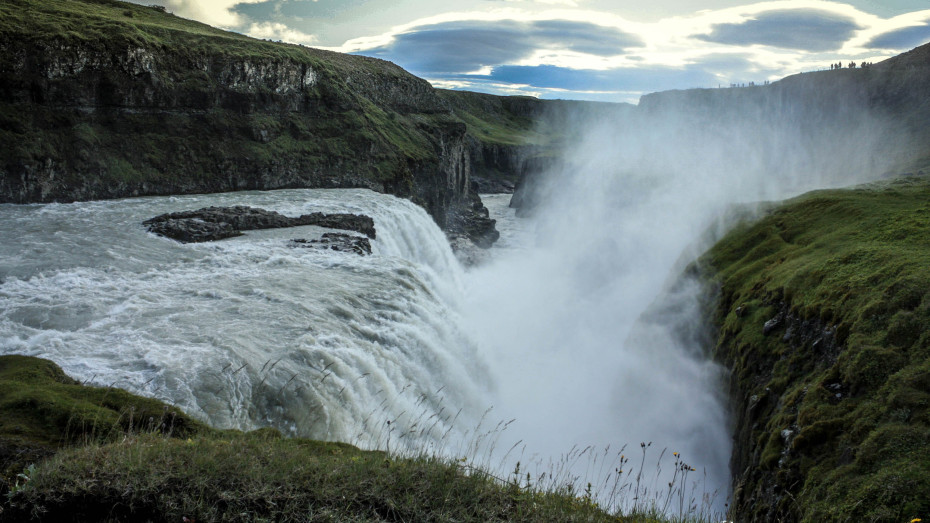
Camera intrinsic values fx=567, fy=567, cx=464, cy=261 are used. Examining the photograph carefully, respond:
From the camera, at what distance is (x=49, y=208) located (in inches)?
1238

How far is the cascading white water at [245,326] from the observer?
12641mm

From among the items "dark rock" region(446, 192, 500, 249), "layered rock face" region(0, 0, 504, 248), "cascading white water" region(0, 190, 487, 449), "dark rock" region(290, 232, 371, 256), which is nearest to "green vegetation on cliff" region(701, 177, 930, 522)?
"cascading white water" region(0, 190, 487, 449)

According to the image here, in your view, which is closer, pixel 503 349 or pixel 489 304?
pixel 503 349

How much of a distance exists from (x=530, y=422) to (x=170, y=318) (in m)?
12.7

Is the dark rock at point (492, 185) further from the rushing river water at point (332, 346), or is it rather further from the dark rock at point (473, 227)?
the rushing river water at point (332, 346)

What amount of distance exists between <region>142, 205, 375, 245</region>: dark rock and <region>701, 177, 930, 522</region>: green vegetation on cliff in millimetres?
20699

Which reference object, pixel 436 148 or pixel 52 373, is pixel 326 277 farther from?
pixel 436 148

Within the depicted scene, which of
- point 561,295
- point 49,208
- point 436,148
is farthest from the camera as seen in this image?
point 436,148


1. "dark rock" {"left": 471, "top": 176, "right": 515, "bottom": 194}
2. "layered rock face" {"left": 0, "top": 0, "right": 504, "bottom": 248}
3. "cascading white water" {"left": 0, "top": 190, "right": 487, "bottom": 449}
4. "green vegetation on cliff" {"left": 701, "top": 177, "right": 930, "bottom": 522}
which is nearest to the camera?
"green vegetation on cliff" {"left": 701, "top": 177, "right": 930, "bottom": 522}

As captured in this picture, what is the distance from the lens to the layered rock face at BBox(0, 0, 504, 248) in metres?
35.2

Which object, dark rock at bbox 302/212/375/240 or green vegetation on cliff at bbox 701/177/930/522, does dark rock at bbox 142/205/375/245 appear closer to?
dark rock at bbox 302/212/375/240

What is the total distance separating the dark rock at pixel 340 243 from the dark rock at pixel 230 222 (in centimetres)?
295

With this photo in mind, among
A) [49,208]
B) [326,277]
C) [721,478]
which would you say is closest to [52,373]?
[326,277]

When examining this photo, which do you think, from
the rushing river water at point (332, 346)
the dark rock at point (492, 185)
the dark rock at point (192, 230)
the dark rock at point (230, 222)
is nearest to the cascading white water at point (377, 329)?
the rushing river water at point (332, 346)
